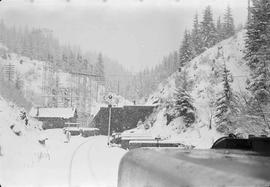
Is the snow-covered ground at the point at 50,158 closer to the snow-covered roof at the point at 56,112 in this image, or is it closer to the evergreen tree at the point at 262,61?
the snow-covered roof at the point at 56,112

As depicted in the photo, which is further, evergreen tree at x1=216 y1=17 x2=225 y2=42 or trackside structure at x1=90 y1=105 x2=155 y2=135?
evergreen tree at x1=216 y1=17 x2=225 y2=42

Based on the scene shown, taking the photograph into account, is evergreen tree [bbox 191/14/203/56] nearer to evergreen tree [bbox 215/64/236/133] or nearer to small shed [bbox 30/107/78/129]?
evergreen tree [bbox 215/64/236/133]

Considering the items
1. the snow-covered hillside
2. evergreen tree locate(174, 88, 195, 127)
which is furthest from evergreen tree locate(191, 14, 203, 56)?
evergreen tree locate(174, 88, 195, 127)

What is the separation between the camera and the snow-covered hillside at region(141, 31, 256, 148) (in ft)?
31.6

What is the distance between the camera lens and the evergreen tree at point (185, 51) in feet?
48.2

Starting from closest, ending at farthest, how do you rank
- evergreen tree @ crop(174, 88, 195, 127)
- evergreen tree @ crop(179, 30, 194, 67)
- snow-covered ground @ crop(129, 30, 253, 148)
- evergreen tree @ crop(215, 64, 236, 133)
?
snow-covered ground @ crop(129, 30, 253, 148) < evergreen tree @ crop(215, 64, 236, 133) < evergreen tree @ crop(174, 88, 195, 127) < evergreen tree @ crop(179, 30, 194, 67)

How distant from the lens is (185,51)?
623 inches

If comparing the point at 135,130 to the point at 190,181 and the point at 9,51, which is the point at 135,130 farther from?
the point at 190,181

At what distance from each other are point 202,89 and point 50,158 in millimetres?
8553

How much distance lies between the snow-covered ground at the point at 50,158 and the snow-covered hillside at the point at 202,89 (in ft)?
4.89

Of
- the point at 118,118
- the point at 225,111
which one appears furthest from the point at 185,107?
the point at 118,118

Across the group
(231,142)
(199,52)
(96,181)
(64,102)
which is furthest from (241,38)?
(231,142)

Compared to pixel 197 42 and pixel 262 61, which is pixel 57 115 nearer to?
pixel 262 61

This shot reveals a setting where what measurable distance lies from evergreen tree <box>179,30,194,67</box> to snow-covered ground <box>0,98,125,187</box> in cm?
659
